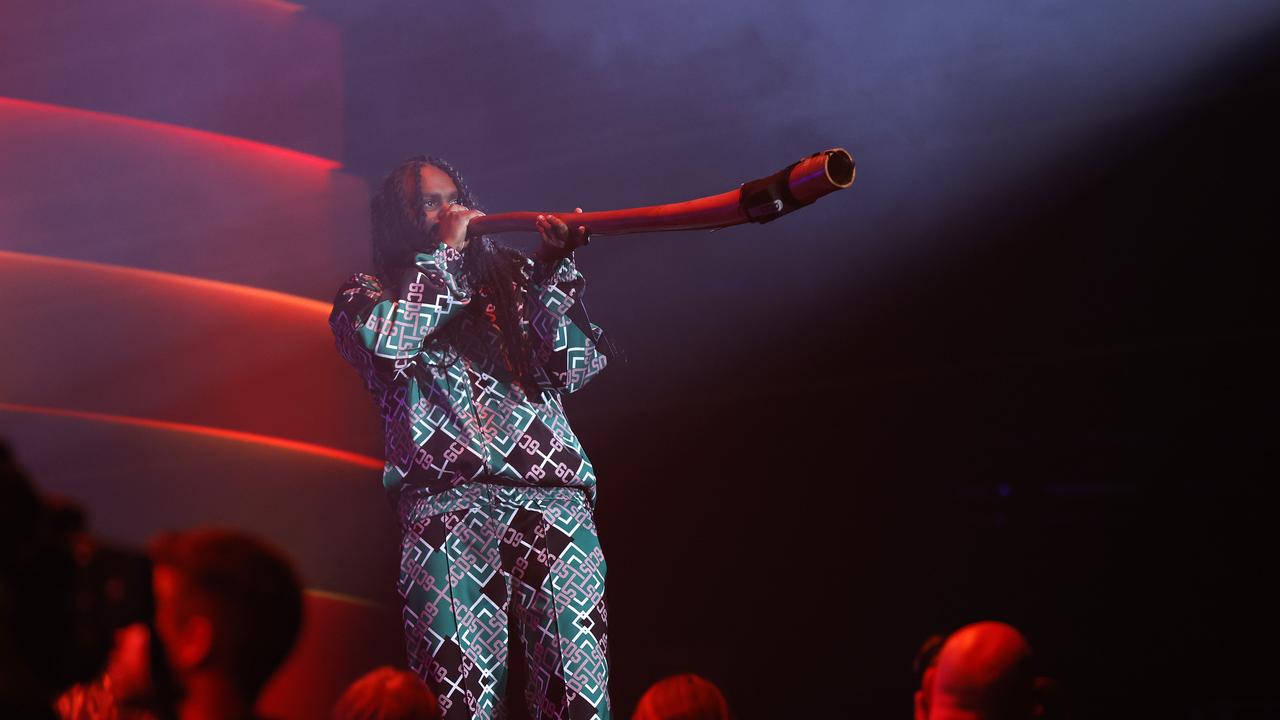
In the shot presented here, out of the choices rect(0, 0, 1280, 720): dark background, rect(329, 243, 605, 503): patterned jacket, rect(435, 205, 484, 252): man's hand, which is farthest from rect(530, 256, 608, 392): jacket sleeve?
rect(0, 0, 1280, 720): dark background

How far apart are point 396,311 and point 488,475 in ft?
1.25

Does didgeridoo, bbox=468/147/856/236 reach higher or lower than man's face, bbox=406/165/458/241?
lower

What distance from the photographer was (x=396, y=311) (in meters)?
2.39

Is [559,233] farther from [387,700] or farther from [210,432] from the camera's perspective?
[210,432]

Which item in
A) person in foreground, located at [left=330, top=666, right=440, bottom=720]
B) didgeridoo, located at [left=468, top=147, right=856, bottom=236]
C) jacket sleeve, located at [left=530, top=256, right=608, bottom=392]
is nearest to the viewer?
person in foreground, located at [left=330, top=666, right=440, bottom=720]

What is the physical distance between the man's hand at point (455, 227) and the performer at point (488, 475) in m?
0.06

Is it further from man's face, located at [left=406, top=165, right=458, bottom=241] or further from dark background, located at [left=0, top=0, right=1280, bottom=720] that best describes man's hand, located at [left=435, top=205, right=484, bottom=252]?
dark background, located at [left=0, top=0, right=1280, bottom=720]

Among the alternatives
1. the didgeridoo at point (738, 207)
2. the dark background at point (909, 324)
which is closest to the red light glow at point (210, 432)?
the dark background at point (909, 324)

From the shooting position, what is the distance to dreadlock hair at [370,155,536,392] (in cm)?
253

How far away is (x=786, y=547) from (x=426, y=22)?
183 cm

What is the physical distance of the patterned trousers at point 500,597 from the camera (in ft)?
7.56

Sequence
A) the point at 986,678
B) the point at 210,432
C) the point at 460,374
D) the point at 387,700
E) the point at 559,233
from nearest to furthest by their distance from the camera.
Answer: the point at 986,678, the point at 387,700, the point at 559,233, the point at 460,374, the point at 210,432

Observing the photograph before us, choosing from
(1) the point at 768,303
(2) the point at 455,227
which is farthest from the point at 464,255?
(1) the point at 768,303

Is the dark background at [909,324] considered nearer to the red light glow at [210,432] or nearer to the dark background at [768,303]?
the dark background at [768,303]
